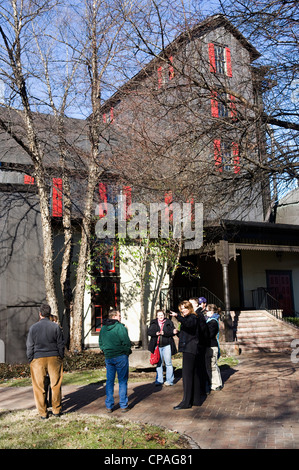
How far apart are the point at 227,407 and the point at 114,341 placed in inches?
87.5

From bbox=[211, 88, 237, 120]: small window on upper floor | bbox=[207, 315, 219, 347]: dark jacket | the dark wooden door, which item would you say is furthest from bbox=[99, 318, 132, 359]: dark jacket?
the dark wooden door

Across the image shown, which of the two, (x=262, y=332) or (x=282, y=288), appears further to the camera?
(x=282, y=288)

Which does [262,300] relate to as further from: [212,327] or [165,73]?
[165,73]

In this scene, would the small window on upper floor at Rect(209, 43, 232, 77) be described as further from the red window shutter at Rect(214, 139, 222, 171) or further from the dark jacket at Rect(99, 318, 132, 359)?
the dark jacket at Rect(99, 318, 132, 359)

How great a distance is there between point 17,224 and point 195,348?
895 cm

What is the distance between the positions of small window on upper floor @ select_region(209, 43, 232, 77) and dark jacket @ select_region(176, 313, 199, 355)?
451 centimetres

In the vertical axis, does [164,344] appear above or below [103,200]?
below

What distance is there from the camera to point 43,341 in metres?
7.26

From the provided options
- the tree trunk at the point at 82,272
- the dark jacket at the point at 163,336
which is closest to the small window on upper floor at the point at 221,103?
the dark jacket at the point at 163,336

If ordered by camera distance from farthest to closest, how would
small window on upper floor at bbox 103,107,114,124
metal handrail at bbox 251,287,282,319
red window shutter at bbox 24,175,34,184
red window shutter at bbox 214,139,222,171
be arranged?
metal handrail at bbox 251,287,282,319, red window shutter at bbox 24,175,34,184, small window on upper floor at bbox 103,107,114,124, red window shutter at bbox 214,139,222,171

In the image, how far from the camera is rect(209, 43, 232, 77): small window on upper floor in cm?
843

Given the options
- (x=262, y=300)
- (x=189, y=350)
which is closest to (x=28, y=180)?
(x=189, y=350)

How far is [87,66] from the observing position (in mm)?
13789

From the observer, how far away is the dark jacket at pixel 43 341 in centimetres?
725
